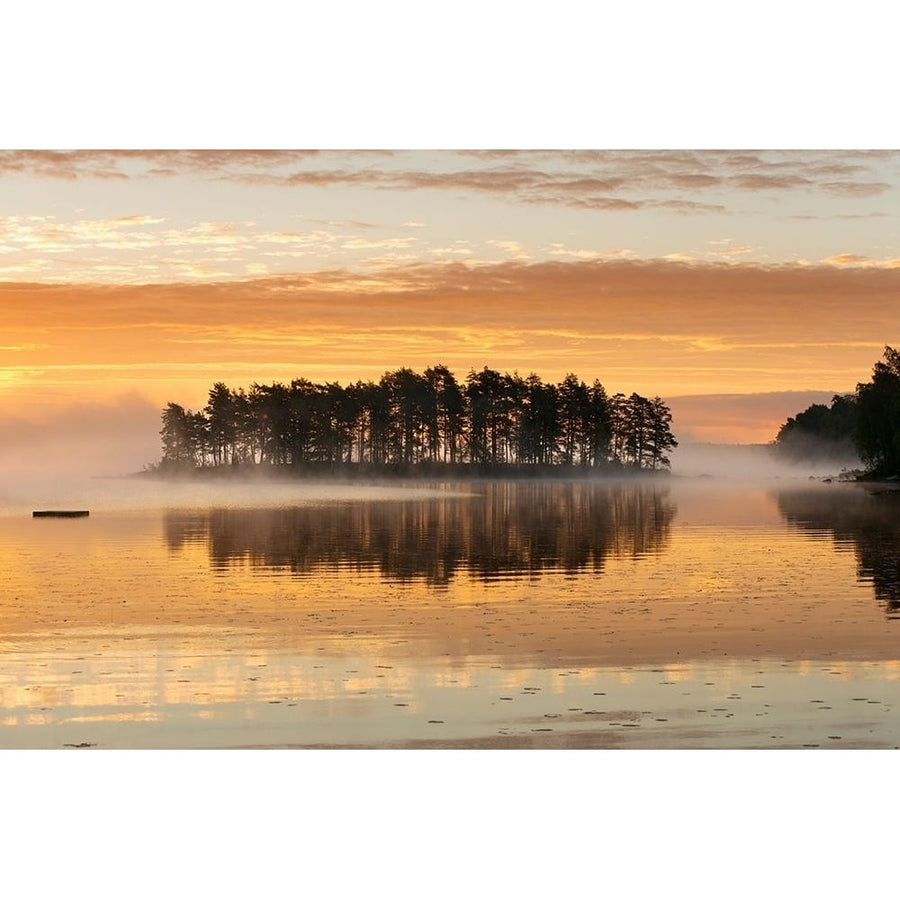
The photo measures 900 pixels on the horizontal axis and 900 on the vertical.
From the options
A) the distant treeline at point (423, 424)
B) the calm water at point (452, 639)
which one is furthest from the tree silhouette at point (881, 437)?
the calm water at point (452, 639)

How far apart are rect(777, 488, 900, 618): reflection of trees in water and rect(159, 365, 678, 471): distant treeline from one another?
2804mm

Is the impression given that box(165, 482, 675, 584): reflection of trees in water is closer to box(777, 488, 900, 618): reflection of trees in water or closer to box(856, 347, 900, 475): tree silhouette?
box(777, 488, 900, 618): reflection of trees in water

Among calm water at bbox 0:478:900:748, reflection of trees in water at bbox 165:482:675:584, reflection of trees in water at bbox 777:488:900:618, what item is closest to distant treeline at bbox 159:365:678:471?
calm water at bbox 0:478:900:748

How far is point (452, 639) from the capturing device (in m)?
12.3

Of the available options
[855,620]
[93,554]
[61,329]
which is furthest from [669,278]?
[93,554]

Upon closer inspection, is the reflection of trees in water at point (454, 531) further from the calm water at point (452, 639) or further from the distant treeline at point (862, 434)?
the distant treeline at point (862, 434)

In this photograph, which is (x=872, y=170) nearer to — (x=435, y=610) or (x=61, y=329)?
(x=435, y=610)

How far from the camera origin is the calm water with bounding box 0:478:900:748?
10.2 metres

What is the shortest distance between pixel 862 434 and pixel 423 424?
90.9ft

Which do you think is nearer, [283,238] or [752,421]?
[283,238]

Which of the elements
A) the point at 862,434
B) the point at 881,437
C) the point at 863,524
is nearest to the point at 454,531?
the point at 863,524

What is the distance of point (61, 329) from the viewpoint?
53.0 ft
